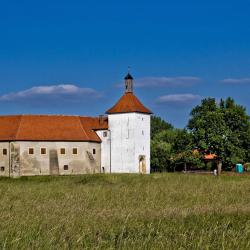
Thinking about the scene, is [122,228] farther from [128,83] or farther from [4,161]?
A: [128,83]

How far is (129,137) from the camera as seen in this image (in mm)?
62375

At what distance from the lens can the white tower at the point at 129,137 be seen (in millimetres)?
62094

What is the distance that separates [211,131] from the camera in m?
64.8

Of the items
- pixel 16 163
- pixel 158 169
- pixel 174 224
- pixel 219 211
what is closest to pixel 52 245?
pixel 174 224

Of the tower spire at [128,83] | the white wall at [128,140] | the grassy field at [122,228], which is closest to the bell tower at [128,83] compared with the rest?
the tower spire at [128,83]

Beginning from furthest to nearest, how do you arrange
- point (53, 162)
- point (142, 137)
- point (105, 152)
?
point (105, 152) < point (142, 137) < point (53, 162)

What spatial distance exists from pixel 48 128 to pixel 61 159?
408 cm

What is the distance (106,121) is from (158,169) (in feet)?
48.8

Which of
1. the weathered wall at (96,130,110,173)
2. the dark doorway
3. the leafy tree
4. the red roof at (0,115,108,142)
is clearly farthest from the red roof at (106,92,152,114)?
the leafy tree

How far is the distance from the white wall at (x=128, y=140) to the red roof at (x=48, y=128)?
6.39 feet

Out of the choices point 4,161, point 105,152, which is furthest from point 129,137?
point 4,161

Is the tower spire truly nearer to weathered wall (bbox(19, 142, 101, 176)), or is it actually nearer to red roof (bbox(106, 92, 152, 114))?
red roof (bbox(106, 92, 152, 114))

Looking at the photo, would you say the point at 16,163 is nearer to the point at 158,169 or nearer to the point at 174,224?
the point at 158,169

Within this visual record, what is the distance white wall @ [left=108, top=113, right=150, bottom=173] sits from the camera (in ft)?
204
